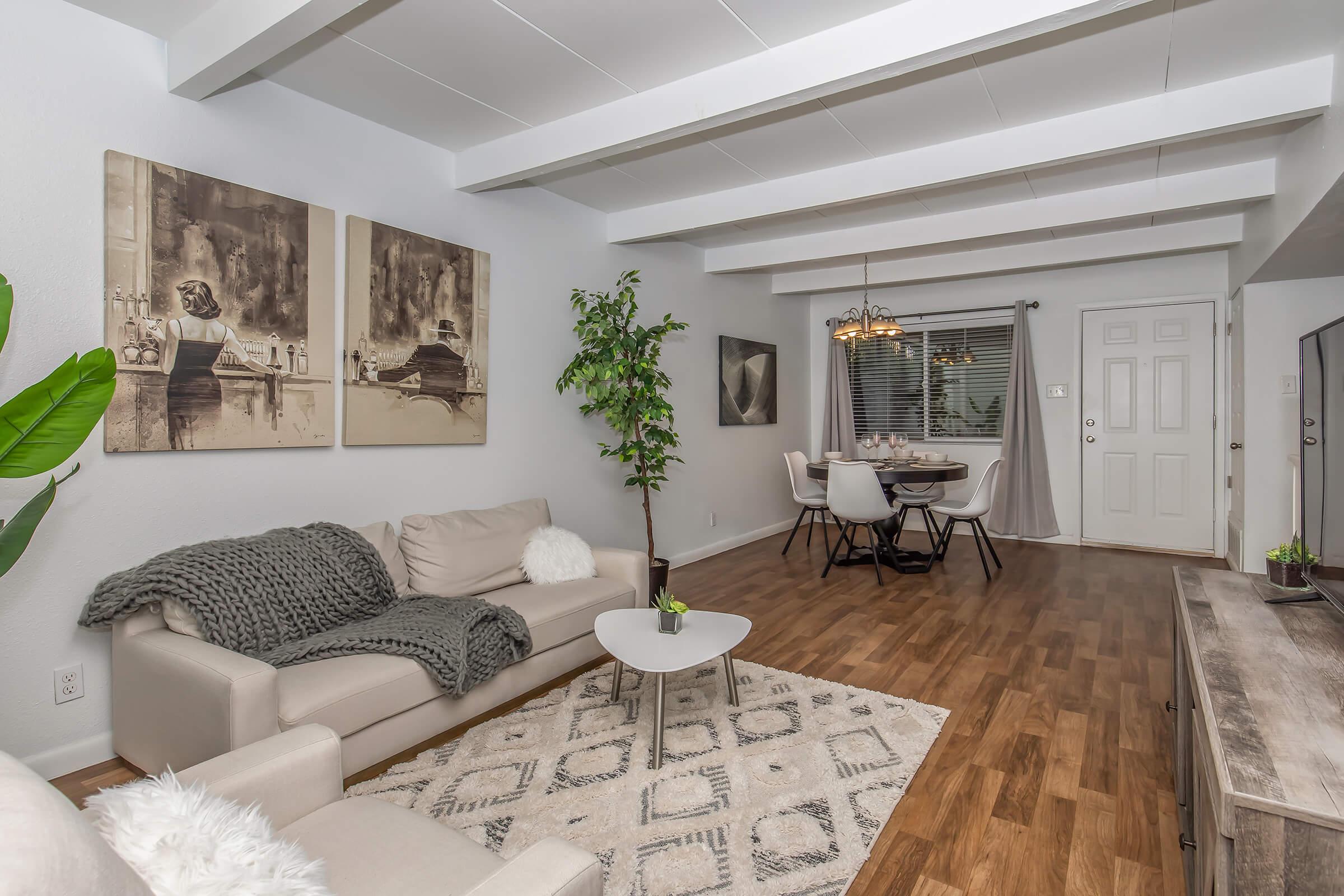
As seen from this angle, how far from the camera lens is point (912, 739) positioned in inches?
92.0

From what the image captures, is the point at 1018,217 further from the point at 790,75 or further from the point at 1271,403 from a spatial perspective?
the point at 790,75

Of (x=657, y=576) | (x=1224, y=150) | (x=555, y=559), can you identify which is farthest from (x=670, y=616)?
(x=1224, y=150)

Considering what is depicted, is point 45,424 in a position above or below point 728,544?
above

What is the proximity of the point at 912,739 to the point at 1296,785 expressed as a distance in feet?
4.58

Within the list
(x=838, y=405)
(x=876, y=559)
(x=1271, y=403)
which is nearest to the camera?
(x=1271, y=403)

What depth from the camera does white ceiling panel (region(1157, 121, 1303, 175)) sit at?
3.10 meters

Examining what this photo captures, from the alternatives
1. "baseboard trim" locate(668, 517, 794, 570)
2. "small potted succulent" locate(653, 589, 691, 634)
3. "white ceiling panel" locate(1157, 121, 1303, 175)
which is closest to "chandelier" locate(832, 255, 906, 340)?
"white ceiling panel" locate(1157, 121, 1303, 175)

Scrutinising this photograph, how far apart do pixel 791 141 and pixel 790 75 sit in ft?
2.91

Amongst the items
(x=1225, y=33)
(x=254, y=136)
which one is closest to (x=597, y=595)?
(x=254, y=136)

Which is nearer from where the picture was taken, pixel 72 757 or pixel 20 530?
pixel 20 530

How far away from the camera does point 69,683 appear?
2.15m

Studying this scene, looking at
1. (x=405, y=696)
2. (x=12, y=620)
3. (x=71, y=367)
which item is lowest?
A: (x=405, y=696)

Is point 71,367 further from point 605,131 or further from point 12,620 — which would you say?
point 605,131

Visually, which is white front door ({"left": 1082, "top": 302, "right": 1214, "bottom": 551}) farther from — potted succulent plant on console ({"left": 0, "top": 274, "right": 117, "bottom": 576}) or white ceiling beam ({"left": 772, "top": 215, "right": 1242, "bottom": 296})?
potted succulent plant on console ({"left": 0, "top": 274, "right": 117, "bottom": 576})
